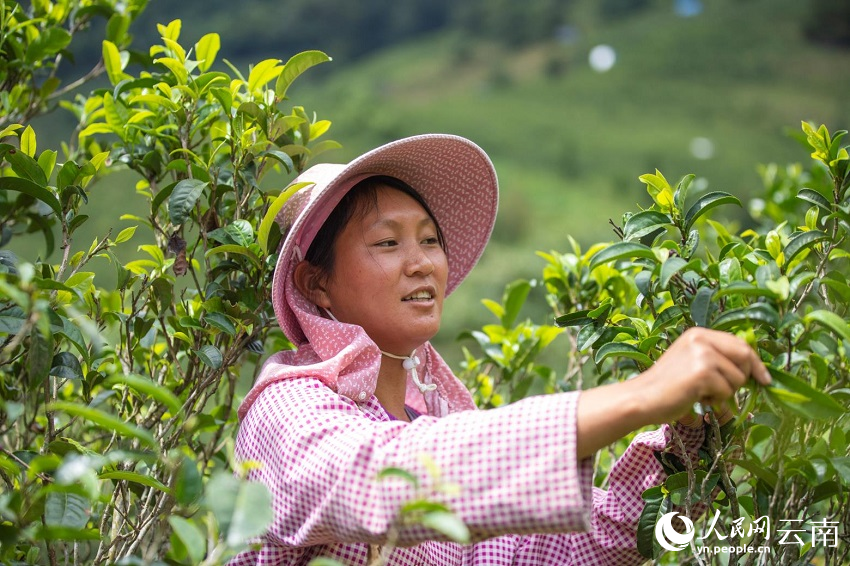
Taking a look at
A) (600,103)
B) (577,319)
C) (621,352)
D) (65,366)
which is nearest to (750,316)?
(621,352)

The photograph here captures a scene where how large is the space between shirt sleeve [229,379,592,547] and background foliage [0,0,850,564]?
0.46ft

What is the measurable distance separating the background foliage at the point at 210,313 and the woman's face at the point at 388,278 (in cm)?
13

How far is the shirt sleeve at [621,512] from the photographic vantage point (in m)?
1.41

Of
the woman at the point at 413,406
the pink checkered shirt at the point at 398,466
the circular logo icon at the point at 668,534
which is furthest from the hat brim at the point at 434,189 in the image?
the circular logo icon at the point at 668,534

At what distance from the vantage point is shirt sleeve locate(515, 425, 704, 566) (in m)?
1.41

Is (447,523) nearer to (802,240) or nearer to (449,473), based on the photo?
(449,473)

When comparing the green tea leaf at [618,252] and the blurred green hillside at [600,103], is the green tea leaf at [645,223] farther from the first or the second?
the blurred green hillside at [600,103]

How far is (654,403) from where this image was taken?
959mm

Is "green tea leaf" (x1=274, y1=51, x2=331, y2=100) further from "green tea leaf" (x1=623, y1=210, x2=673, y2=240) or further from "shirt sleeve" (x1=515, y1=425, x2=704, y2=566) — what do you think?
"shirt sleeve" (x1=515, y1=425, x2=704, y2=566)

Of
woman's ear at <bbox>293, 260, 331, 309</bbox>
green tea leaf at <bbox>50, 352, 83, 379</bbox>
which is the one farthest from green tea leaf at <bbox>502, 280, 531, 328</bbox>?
green tea leaf at <bbox>50, 352, 83, 379</bbox>

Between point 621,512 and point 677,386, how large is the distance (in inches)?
21.1

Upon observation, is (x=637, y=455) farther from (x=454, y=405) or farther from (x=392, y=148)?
(x=392, y=148)

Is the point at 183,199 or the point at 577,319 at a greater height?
the point at 183,199

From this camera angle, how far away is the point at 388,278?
1.48 meters
